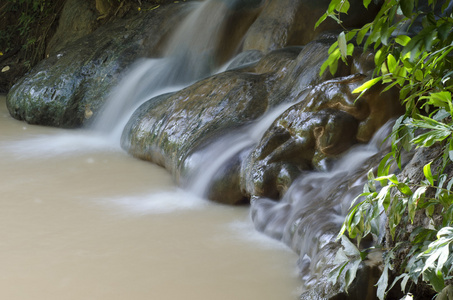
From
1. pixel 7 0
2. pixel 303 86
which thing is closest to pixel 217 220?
pixel 303 86

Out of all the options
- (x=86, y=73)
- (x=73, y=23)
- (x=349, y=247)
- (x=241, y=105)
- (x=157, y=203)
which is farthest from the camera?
(x=73, y=23)

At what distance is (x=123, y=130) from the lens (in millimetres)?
4418

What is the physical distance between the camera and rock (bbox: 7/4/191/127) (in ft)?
16.7

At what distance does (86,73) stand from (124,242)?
2.84 meters

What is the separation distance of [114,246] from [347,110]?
45.6 inches

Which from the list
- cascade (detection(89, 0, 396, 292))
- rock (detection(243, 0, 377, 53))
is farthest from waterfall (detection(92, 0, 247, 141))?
rock (detection(243, 0, 377, 53))

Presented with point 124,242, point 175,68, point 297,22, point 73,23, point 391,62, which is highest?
point 73,23

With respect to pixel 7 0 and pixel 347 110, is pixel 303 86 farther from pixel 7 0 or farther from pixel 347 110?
pixel 7 0

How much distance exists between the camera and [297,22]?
4367mm

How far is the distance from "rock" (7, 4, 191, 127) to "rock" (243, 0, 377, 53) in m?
0.99

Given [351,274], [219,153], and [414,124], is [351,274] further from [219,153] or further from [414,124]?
[219,153]

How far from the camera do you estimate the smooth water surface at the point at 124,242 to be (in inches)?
86.2

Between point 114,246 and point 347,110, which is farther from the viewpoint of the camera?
point 347,110

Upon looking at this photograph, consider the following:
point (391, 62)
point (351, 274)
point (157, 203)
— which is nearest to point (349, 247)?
point (351, 274)
